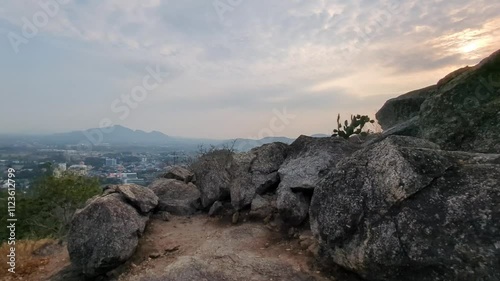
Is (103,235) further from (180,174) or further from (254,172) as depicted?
(180,174)

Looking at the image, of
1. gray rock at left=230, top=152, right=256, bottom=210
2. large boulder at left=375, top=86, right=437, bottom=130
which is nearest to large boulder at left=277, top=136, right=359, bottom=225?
gray rock at left=230, top=152, right=256, bottom=210

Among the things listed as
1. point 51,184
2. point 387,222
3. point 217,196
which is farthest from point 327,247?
point 51,184

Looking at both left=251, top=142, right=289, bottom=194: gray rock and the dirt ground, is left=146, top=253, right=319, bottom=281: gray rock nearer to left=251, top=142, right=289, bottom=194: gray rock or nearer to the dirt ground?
the dirt ground

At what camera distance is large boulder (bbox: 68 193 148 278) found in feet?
35.4

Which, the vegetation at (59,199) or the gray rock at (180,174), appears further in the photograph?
the vegetation at (59,199)

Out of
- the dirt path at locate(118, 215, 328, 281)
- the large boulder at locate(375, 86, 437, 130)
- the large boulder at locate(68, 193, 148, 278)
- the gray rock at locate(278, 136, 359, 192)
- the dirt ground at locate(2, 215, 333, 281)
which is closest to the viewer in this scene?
the dirt path at locate(118, 215, 328, 281)

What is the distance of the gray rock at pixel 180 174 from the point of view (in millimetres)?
17672

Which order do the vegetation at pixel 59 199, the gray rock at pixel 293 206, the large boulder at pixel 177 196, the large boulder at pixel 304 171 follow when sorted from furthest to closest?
the vegetation at pixel 59 199
the large boulder at pixel 177 196
the large boulder at pixel 304 171
the gray rock at pixel 293 206

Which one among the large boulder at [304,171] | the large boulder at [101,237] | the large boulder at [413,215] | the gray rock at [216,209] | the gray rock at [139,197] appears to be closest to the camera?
the large boulder at [413,215]

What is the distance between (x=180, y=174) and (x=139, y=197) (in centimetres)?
431

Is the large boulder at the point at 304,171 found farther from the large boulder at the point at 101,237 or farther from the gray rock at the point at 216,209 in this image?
the large boulder at the point at 101,237

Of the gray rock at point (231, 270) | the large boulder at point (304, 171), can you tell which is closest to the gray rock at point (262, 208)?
the large boulder at point (304, 171)

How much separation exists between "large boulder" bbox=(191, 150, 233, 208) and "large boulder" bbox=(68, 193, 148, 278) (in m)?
4.00

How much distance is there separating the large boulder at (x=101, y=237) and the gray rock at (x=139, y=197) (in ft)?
3.28
